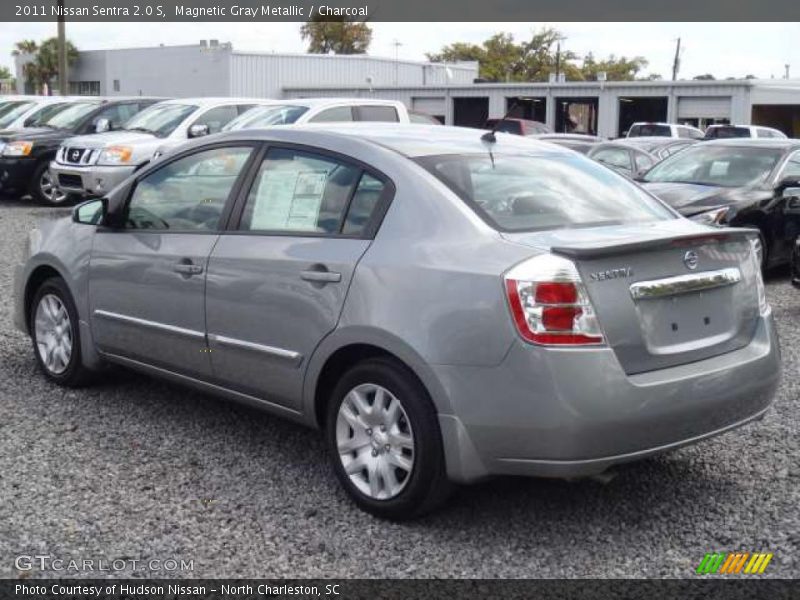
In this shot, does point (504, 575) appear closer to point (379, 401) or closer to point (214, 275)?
point (379, 401)

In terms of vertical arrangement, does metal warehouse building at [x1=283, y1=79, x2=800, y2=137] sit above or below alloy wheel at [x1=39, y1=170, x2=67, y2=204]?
above

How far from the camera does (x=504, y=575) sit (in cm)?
378

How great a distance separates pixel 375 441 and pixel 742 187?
7.37 metres

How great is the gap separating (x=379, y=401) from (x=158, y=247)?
1.73 metres

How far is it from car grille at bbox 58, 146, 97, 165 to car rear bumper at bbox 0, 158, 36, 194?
1648 mm

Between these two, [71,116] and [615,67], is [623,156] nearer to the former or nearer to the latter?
[71,116]

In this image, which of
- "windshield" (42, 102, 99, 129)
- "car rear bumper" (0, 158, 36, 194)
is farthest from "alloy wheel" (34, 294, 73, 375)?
"windshield" (42, 102, 99, 129)

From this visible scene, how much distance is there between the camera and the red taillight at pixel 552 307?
3771 millimetres

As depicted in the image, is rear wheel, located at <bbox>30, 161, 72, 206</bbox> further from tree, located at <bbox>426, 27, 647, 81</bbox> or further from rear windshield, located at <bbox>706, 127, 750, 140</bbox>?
tree, located at <bbox>426, 27, 647, 81</bbox>

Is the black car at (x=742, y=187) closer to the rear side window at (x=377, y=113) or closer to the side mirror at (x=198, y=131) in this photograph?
the rear side window at (x=377, y=113)

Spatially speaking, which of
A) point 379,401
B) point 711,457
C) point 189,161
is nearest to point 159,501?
point 379,401

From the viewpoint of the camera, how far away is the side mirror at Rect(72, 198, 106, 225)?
19.0 ft

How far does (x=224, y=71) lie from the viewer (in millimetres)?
48062

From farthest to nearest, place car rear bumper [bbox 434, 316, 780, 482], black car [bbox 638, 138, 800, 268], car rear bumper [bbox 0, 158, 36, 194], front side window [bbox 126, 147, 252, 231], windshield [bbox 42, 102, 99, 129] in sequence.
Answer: windshield [bbox 42, 102, 99, 129]
car rear bumper [bbox 0, 158, 36, 194]
black car [bbox 638, 138, 800, 268]
front side window [bbox 126, 147, 252, 231]
car rear bumper [bbox 434, 316, 780, 482]
